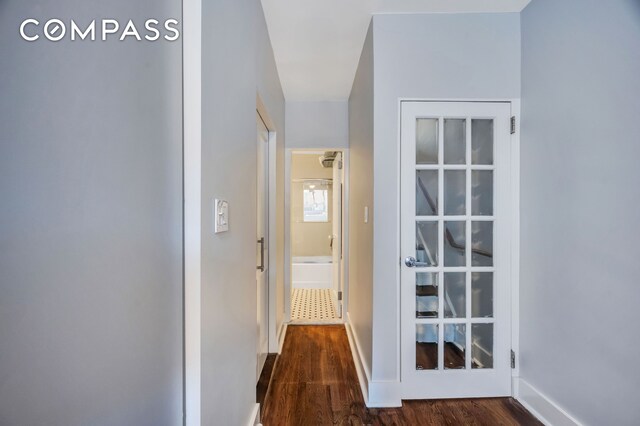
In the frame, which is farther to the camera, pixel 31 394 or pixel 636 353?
pixel 636 353

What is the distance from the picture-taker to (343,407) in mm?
1804

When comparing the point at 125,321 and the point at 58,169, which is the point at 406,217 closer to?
the point at 125,321

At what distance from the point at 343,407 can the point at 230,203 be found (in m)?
1.56

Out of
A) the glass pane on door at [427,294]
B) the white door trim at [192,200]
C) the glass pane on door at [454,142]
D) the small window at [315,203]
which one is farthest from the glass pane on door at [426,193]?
the small window at [315,203]

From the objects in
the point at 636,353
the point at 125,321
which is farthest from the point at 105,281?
Result: the point at 636,353

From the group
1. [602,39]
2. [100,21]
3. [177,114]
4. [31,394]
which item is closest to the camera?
[31,394]

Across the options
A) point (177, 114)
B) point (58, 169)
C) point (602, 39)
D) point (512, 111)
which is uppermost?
point (602, 39)

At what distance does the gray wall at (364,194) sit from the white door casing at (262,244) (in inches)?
31.9

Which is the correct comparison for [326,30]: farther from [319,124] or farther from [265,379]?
[265,379]

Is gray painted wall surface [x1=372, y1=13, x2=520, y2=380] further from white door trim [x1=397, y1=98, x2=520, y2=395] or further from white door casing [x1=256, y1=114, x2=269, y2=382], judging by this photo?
white door casing [x1=256, y1=114, x2=269, y2=382]

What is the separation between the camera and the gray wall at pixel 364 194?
1.94 meters

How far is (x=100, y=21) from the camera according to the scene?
25.1 inches

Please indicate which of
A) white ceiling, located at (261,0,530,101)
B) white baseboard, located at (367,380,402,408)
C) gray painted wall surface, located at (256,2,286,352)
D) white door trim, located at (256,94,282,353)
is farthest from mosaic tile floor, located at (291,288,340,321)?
white ceiling, located at (261,0,530,101)

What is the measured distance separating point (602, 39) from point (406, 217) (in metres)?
1.28
